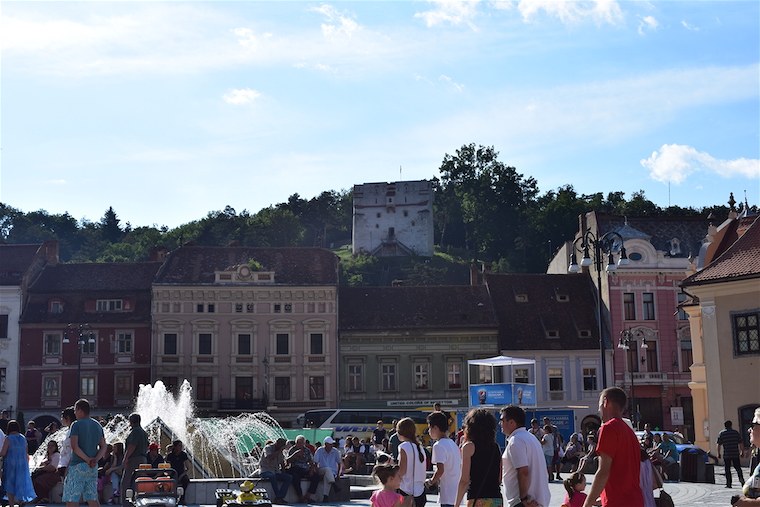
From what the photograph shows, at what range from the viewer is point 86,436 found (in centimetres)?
1454

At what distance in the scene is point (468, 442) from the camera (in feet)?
35.6

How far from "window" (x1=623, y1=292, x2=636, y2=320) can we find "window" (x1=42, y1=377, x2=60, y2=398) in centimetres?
3257

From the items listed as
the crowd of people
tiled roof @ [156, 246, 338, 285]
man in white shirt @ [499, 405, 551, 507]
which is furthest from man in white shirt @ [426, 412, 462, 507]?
tiled roof @ [156, 246, 338, 285]

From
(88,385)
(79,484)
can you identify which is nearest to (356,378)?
(88,385)

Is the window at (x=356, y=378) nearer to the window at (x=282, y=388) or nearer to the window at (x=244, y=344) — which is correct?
the window at (x=282, y=388)

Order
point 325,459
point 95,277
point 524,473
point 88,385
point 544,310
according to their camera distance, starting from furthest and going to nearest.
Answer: point 95,277 < point 544,310 < point 88,385 < point 325,459 < point 524,473

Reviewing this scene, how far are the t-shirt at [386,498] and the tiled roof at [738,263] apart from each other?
2630cm

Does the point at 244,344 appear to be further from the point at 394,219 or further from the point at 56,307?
the point at 394,219

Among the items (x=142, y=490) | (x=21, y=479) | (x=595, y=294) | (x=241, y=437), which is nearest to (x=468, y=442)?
(x=142, y=490)

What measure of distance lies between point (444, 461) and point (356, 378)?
50147 mm

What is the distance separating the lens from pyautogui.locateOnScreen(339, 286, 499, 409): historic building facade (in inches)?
2435

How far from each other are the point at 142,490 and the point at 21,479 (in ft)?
6.21

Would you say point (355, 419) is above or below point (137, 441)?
below

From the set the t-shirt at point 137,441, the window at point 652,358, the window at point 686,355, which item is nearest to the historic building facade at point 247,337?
the window at point 652,358
